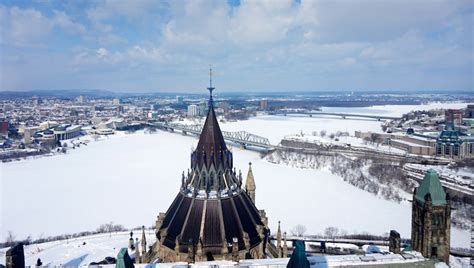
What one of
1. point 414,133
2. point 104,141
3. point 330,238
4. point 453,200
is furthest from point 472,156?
point 104,141

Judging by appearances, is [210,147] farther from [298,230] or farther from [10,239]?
[10,239]

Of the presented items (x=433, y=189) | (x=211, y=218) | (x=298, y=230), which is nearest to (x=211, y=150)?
(x=211, y=218)

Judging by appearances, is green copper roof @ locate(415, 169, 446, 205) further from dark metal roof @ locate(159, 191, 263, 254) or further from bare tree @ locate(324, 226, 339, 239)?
bare tree @ locate(324, 226, 339, 239)

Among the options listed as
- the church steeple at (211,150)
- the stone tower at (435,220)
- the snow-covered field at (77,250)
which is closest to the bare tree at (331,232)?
the snow-covered field at (77,250)

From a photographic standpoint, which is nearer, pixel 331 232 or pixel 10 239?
pixel 10 239

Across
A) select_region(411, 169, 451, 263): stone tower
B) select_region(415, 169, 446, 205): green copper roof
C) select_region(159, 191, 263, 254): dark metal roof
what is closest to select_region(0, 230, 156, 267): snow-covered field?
select_region(159, 191, 263, 254): dark metal roof

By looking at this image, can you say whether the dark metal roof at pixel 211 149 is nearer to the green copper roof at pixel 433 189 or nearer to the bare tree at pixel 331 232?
the green copper roof at pixel 433 189

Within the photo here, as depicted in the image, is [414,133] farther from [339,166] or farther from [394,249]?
[394,249]

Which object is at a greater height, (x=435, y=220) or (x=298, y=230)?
(x=435, y=220)
